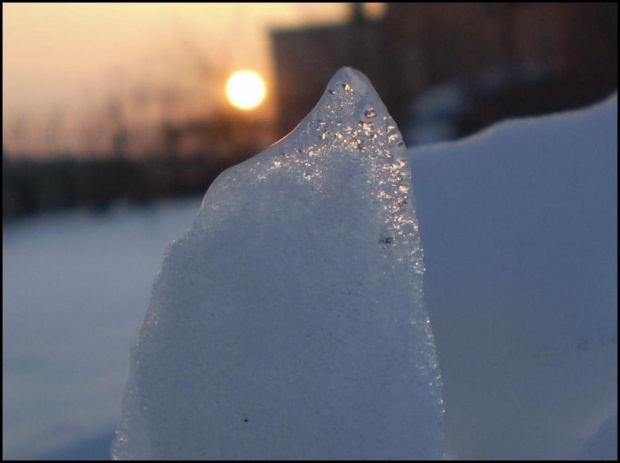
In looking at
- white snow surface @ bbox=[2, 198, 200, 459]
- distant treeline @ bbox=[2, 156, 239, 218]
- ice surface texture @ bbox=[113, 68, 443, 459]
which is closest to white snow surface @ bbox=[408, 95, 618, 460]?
ice surface texture @ bbox=[113, 68, 443, 459]

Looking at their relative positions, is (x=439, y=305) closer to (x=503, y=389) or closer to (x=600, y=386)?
(x=503, y=389)

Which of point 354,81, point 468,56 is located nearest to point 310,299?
point 354,81

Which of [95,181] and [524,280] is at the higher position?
[95,181]

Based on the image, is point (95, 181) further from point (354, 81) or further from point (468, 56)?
point (354, 81)

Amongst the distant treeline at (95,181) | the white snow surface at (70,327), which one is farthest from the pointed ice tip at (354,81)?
the distant treeline at (95,181)

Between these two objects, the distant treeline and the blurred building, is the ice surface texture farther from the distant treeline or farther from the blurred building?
the blurred building

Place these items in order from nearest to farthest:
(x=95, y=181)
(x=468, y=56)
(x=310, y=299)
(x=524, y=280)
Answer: (x=310, y=299) → (x=524, y=280) → (x=95, y=181) → (x=468, y=56)

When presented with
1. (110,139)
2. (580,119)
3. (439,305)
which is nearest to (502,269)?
(439,305)
